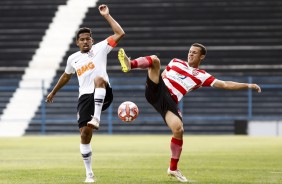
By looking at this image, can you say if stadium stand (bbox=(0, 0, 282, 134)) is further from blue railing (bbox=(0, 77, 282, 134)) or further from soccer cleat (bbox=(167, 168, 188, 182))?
soccer cleat (bbox=(167, 168, 188, 182))

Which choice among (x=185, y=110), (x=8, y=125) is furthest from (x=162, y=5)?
(x=8, y=125)

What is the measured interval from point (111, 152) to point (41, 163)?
411cm

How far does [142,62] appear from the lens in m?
10.1

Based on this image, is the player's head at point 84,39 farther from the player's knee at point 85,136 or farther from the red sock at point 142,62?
the player's knee at point 85,136

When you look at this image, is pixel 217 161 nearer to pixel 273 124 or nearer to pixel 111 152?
pixel 111 152

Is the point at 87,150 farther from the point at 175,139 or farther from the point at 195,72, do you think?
the point at 195,72

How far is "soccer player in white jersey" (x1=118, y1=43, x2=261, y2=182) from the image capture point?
34.3 ft

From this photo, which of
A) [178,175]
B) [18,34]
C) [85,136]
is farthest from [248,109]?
[85,136]

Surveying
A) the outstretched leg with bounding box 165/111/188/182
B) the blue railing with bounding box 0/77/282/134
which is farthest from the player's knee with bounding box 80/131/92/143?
the blue railing with bounding box 0/77/282/134

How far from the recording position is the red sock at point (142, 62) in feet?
33.3

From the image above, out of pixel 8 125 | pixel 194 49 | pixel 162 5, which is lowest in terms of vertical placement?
pixel 8 125

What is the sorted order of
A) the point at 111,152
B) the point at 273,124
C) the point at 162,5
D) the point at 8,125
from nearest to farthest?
the point at 111,152, the point at 273,124, the point at 8,125, the point at 162,5

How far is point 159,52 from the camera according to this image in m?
32.0

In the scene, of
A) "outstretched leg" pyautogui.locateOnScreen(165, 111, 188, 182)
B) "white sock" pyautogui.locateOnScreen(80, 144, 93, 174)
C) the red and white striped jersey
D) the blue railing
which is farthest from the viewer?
the blue railing
